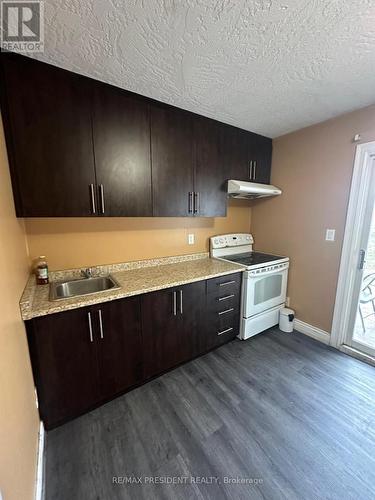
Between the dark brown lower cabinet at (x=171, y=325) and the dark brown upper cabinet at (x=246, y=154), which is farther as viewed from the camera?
the dark brown upper cabinet at (x=246, y=154)

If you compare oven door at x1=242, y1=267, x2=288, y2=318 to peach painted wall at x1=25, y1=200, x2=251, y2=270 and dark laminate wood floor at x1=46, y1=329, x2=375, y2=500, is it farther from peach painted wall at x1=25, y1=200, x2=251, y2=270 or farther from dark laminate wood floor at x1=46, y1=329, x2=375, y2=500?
peach painted wall at x1=25, y1=200, x2=251, y2=270

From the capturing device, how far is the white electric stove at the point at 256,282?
236 cm

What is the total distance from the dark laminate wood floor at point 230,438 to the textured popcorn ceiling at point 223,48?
2459 mm

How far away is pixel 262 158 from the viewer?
106 inches

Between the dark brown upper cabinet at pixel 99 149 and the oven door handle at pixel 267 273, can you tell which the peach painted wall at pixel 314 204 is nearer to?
the oven door handle at pixel 267 273

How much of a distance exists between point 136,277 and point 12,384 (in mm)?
1141

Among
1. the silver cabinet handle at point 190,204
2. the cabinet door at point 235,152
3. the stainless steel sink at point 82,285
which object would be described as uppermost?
the cabinet door at point 235,152

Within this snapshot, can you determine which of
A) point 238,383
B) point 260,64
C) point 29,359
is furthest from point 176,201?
point 238,383

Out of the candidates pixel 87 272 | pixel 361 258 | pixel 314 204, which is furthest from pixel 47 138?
pixel 361 258

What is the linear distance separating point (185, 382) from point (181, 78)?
2477mm

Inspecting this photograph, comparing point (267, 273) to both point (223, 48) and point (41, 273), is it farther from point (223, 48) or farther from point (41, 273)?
point (41, 273)

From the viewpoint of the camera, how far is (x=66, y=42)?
1189 mm

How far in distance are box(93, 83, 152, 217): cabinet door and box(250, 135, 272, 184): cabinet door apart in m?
1.45

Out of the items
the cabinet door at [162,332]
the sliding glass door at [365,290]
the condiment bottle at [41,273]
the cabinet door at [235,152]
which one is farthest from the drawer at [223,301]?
the condiment bottle at [41,273]
